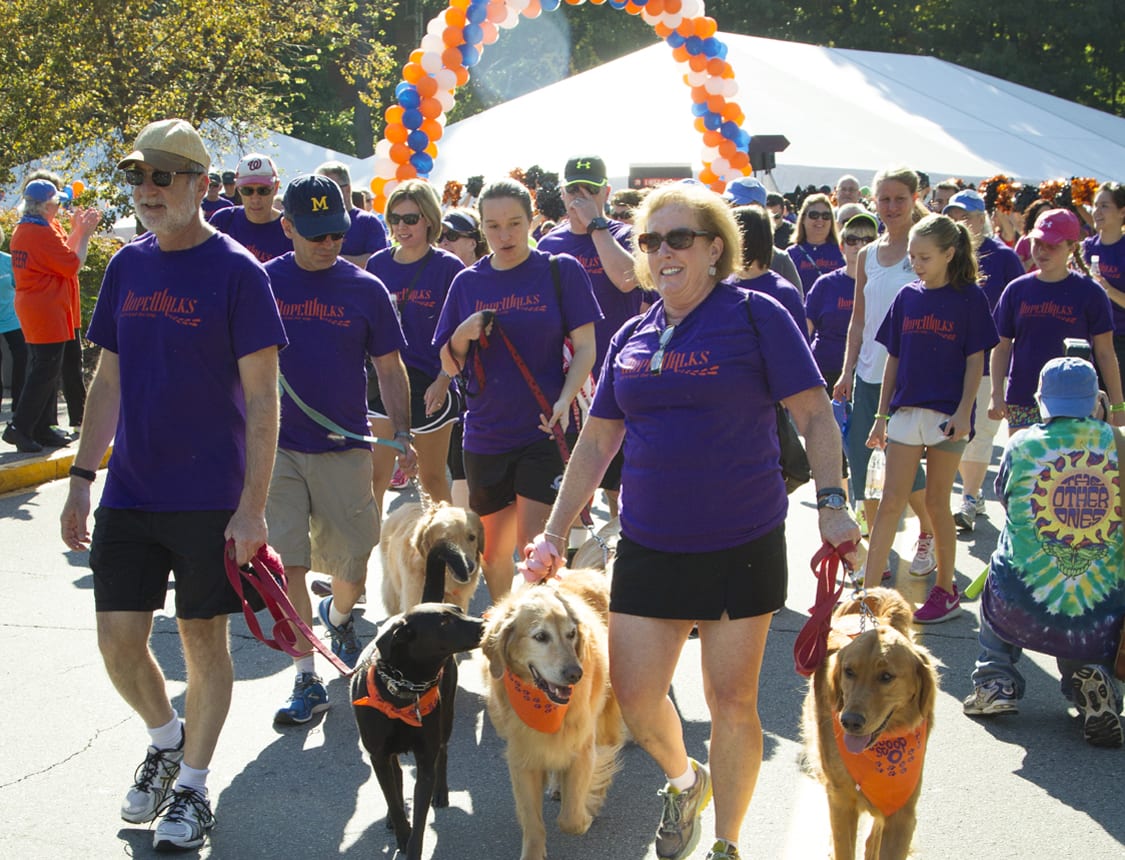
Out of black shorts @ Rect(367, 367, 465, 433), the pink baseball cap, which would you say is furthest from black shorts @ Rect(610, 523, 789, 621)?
the pink baseball cap

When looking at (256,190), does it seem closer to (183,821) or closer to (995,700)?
(183,821)

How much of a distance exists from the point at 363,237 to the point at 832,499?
5.30 metres

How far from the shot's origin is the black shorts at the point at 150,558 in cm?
420

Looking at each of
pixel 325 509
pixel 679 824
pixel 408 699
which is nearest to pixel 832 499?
pixel 679 824

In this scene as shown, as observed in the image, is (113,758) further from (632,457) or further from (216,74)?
(216,74)

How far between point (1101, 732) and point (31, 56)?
50.8 ft

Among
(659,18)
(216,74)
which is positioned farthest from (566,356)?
(216,74)

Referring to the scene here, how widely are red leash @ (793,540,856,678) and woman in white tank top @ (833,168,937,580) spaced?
3.31 meters

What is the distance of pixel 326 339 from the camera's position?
544 cm

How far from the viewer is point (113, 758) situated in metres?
5.01

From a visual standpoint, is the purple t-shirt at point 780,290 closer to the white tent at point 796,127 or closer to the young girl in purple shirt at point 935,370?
the young girl in purple shirt at point 935,370

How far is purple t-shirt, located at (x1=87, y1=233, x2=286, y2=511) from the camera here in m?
4.16

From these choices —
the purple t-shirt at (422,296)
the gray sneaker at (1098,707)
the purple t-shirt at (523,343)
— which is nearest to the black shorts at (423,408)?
the purple t-shirt at (422,296)

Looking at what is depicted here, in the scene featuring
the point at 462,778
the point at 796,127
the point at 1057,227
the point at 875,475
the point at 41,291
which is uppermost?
the point at 1057,227
